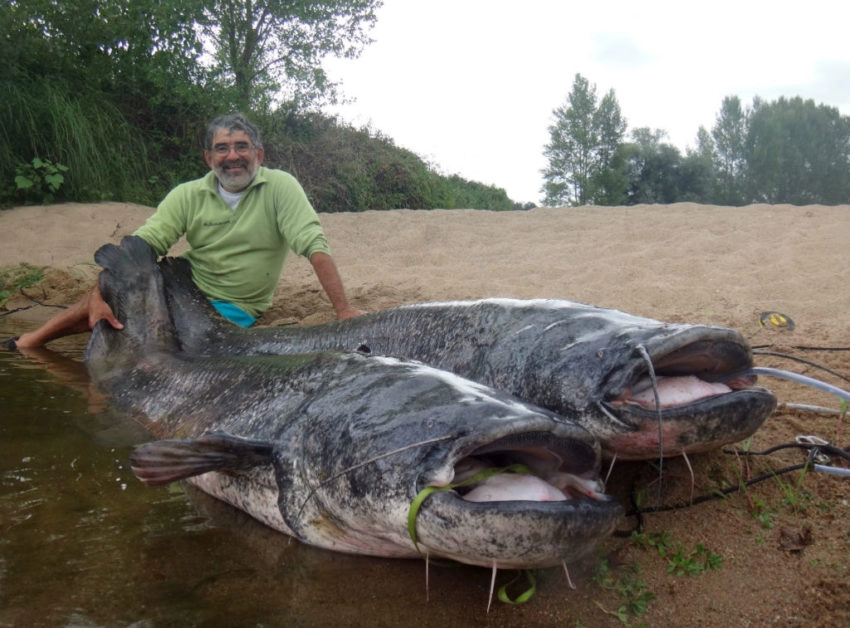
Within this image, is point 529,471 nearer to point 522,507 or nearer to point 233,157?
point 522,507

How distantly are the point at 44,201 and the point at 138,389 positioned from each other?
716 centimetres

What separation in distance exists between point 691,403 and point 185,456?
1582 millimetres

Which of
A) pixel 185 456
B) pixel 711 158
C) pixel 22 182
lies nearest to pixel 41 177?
pixel 22 182

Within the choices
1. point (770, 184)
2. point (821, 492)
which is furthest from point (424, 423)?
point (770, 184)

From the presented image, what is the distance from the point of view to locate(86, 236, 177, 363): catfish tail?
13.7 feet

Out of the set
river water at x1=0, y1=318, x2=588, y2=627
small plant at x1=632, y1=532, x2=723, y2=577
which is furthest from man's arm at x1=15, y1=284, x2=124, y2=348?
small plant at x1=632, y1=532, x2=723, y2=577

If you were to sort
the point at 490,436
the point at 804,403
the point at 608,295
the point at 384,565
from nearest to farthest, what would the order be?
the point at 490,436, the point at 384,565, the point at 804,403, the point at 608,295

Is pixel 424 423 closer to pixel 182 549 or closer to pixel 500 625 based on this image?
pixel 500 625

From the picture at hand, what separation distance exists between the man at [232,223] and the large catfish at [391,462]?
7.52 feet

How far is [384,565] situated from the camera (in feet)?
6.95

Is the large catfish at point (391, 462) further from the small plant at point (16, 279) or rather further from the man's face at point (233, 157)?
the small plant at point (16, 279)

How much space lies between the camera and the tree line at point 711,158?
2153 centimetres

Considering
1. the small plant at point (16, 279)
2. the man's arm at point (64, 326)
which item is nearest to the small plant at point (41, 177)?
the small plant at point (16, 279)

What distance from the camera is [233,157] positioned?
200 inches
